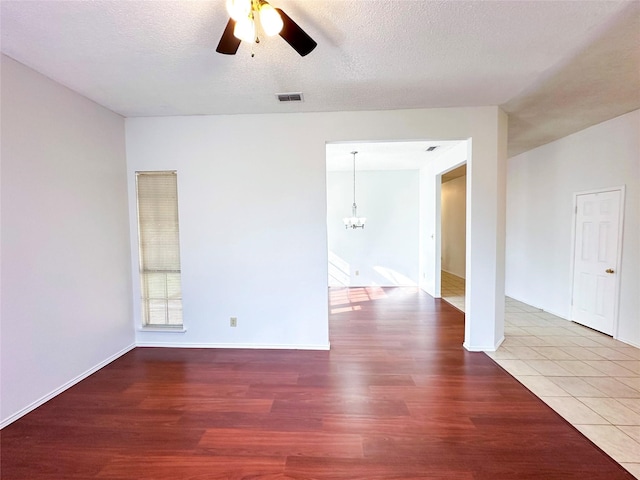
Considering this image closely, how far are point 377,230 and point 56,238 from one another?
576cm

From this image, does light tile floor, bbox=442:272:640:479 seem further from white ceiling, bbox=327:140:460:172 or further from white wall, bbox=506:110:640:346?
white ceiling, bbox=327:140:460:172

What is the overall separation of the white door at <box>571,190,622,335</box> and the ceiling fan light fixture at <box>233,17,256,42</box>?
464 centimetres

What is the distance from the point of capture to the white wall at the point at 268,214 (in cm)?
306

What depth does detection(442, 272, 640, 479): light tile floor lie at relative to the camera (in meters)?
1.89

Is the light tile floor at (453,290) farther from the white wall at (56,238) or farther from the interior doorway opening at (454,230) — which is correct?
the white wall at (56,238)

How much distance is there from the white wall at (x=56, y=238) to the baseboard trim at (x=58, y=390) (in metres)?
0.01

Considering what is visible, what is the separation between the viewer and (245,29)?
1.44m

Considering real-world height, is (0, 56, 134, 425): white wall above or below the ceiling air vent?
below

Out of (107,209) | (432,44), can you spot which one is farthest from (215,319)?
(432,44)

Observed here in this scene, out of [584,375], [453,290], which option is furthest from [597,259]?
[453,290]

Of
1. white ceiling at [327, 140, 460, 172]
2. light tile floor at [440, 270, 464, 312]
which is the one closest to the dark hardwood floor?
light tile floor at [440, 270, 464, 312]

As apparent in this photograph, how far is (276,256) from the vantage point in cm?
322

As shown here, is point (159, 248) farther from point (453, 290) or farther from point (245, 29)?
point (453, 290)

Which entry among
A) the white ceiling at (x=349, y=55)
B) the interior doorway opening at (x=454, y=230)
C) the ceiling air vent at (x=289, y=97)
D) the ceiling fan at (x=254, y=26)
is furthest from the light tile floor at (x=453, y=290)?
the ceiling fan at (x=254, y=26)
